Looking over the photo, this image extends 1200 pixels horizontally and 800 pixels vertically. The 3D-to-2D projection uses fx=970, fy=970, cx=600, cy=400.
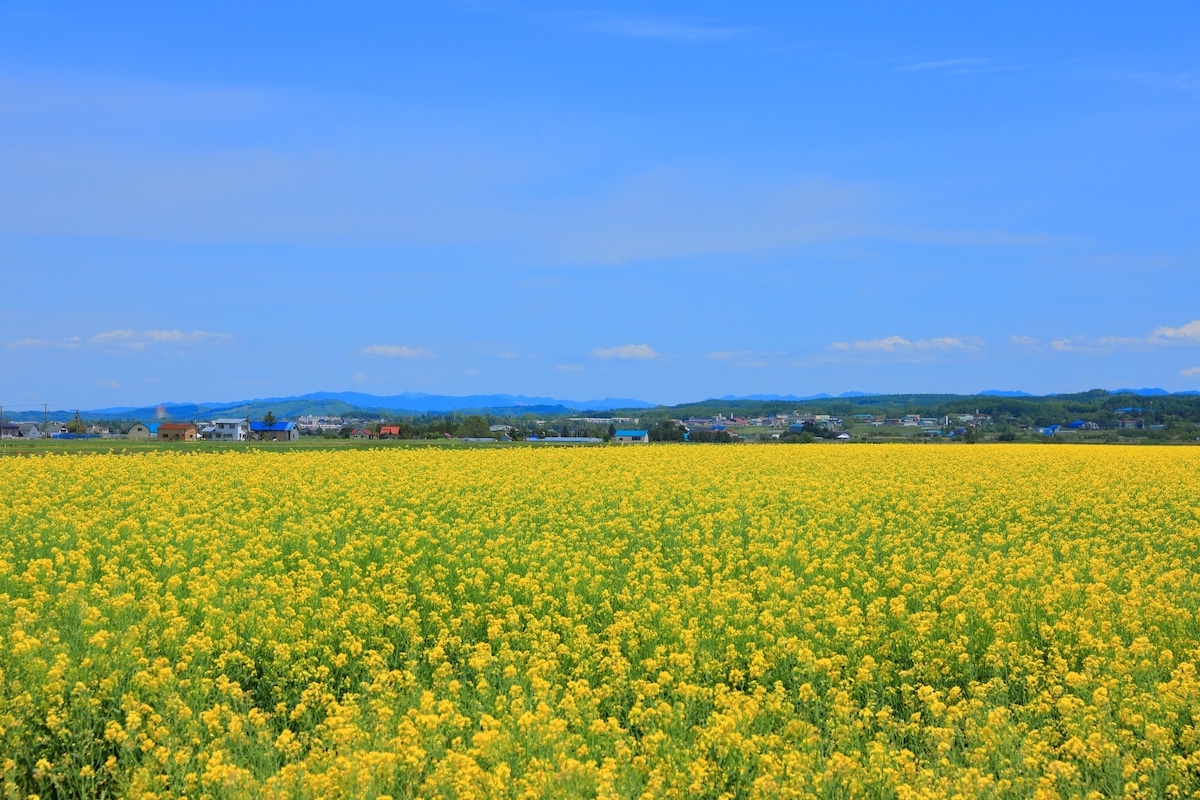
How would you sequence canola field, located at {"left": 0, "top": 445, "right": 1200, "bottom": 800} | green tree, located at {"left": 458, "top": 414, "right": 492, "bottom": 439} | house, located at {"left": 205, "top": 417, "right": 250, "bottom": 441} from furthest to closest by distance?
house, located at {"left": 205, "top": 417, "right": 250, "bottom": 441}, green tree, located at {"left": 458, "top": 414, "right": 492, "bottom": 439}, canola field, located at {"left": 0, "top": 445, "right": 1200, "bottom": 800}

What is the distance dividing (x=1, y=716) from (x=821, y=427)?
214ft

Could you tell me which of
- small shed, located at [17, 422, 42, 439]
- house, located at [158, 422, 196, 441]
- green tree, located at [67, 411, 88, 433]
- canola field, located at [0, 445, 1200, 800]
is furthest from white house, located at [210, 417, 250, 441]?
canola field, located at [0, 445, 1200, 800]

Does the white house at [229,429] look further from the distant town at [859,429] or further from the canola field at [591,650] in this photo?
the canola field at [591,650]

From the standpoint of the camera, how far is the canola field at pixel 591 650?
7234 mm

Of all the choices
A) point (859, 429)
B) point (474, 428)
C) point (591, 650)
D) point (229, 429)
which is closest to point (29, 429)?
point (229, 429)

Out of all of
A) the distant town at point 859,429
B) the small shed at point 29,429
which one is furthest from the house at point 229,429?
the small shed at point 29,429

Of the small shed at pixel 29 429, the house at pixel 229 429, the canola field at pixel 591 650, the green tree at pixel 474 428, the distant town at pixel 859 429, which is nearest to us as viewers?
the canola field at pixel 591 650

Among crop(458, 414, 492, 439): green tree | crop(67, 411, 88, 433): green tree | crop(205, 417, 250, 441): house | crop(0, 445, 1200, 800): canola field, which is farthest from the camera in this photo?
crop(205, 417, 250, 441): house

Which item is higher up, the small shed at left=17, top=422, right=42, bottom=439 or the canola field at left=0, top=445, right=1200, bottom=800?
the small shed at left=17, top=422, right=42, bottom=439

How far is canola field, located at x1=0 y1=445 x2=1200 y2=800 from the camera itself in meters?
7.23

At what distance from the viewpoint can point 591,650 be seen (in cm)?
986

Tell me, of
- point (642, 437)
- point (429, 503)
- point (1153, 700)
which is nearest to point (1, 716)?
point (1153, 700)

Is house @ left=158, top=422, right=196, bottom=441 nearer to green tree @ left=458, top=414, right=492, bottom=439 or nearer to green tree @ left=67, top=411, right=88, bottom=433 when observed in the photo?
green tree @ left=67, top=411, right=88, bottom=433

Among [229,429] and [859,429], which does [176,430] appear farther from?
[859,429]
